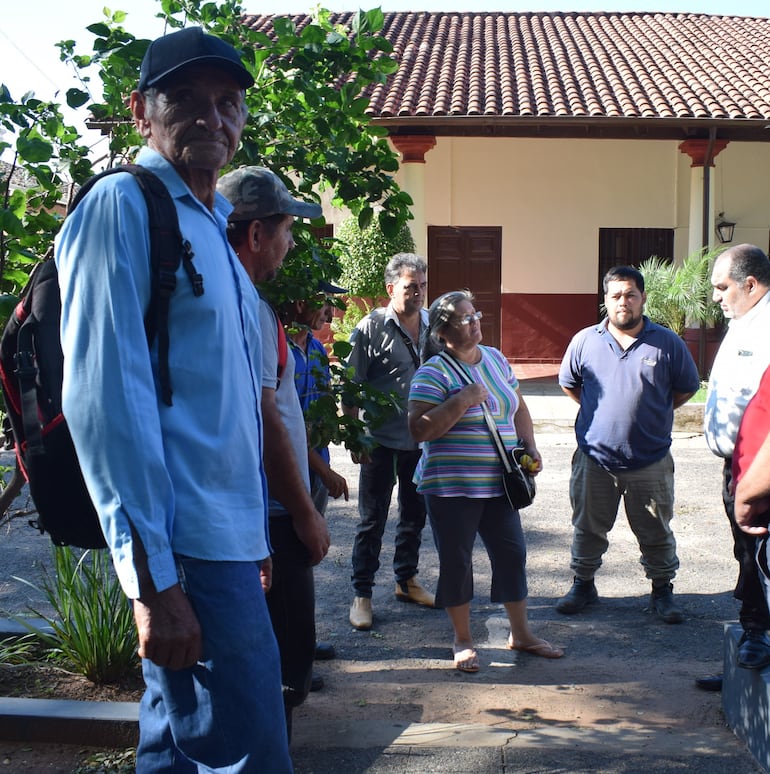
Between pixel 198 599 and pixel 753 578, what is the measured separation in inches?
107

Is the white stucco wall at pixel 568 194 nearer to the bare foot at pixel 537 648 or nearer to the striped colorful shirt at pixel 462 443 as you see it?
the striped colorful shirt at pixel 462 443

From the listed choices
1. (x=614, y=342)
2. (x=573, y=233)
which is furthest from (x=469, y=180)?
(x=614, y=342)

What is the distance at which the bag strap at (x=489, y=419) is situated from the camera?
4.38 metres

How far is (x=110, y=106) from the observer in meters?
3.28

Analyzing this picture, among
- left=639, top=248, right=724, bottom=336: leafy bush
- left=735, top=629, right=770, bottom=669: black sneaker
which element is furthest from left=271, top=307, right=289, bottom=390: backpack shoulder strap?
left=639, top=248, right=724, bottom=336: leafy bush

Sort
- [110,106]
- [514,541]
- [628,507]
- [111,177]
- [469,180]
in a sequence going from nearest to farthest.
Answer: [111,177]
[110,106]
[514,541]
[628,507]
[469,180]

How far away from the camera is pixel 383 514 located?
16.9ft

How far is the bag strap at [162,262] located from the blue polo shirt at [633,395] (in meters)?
3.65

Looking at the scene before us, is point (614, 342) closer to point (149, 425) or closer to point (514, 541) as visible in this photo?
point (514, 541)

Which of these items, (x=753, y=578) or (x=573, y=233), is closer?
(x=753, y=578)

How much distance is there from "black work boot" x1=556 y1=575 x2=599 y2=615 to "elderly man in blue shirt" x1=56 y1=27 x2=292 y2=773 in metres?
3.51

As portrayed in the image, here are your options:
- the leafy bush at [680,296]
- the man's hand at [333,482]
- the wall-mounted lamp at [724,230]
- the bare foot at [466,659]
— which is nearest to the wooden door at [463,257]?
the leafy bush at [680,296]

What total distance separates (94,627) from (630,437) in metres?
2.89

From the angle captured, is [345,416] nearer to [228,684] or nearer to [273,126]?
[273,126]
